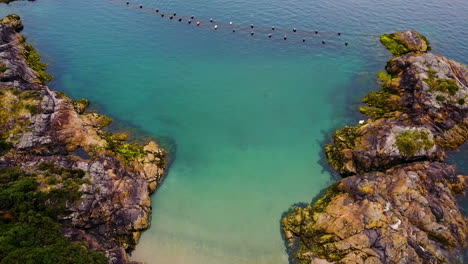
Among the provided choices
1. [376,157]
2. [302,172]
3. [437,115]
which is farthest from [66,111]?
[437,115]

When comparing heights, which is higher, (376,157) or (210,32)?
(210,32)

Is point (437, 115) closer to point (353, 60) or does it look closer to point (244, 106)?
point (353, 60)

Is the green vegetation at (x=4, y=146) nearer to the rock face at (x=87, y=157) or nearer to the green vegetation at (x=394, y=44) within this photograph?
the rock face at (x=87, y=157)

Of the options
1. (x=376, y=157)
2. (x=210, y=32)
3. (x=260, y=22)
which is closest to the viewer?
(x=376, y=157)

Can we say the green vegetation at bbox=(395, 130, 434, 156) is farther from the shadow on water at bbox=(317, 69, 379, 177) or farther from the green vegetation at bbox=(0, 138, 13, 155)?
the green vegetation at bbox=(0, 138, 13, 155)

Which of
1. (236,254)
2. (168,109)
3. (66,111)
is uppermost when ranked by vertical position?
(66,111)
